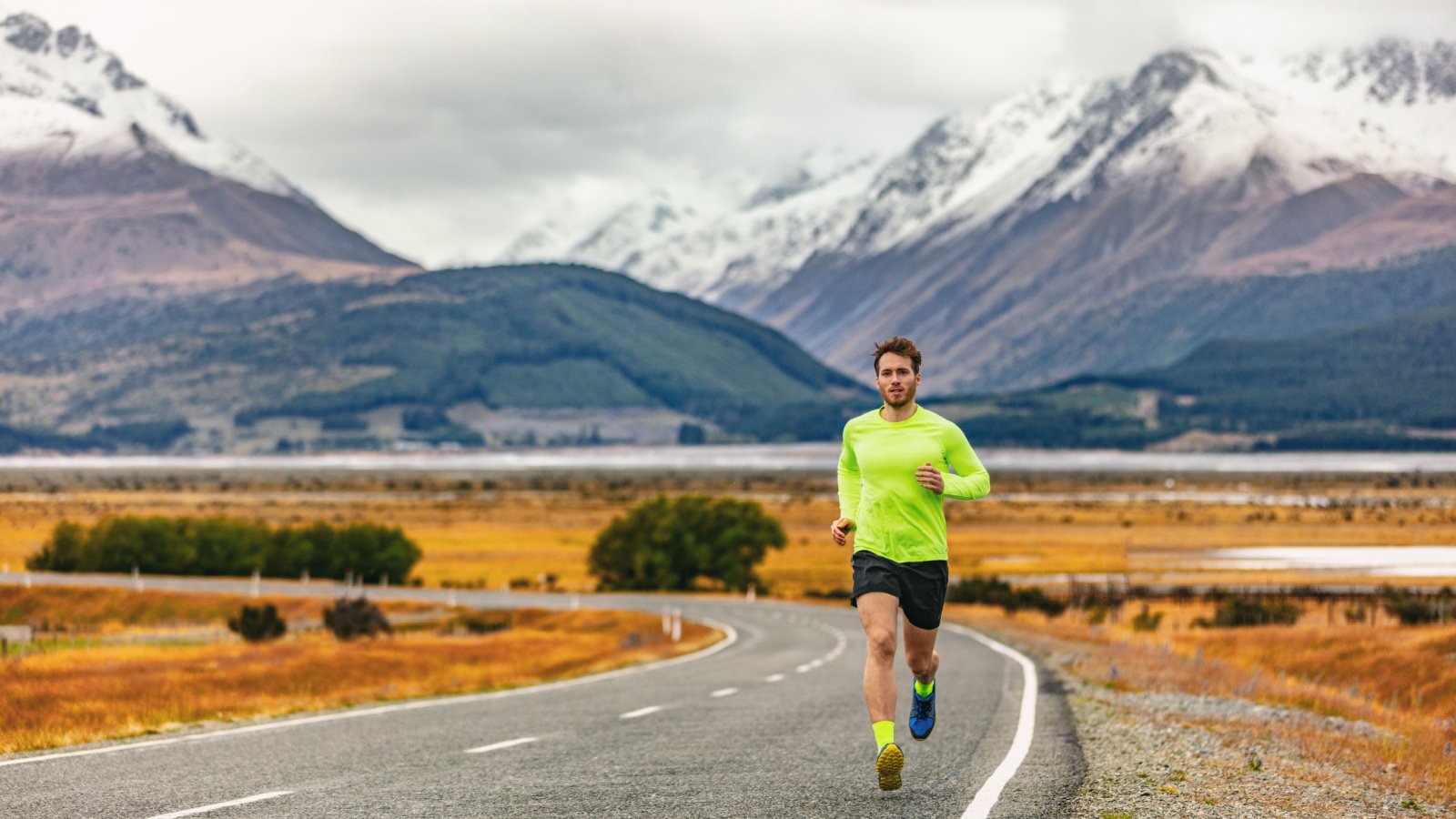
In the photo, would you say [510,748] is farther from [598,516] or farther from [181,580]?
[598,516]

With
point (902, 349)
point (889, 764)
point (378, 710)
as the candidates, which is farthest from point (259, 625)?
point (902, 349)

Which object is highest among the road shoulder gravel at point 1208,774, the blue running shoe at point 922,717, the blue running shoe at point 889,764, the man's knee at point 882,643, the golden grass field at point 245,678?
the man's knee at point 882,643

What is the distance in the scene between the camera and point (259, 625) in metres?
45.6

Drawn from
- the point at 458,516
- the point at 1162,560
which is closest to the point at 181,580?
the point at 1162,560

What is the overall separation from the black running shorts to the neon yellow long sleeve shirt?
0.20ft

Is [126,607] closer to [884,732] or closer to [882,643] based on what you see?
[884,732]

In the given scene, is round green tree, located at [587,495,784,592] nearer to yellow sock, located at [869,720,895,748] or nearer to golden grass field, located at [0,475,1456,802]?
golden grass field, located at [0,475,1456,802]

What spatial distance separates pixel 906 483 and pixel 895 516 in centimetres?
25

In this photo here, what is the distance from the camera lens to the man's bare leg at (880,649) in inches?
476

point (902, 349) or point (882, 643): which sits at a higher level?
point (902, 349)

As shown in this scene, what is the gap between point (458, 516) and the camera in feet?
543

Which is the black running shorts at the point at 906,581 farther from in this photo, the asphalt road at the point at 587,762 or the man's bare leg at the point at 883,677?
the asphalt road at the point at 587,762

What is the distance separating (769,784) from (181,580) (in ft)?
242

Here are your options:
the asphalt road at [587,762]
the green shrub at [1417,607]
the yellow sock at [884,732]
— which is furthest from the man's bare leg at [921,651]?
the green shrub at [1417,607]
